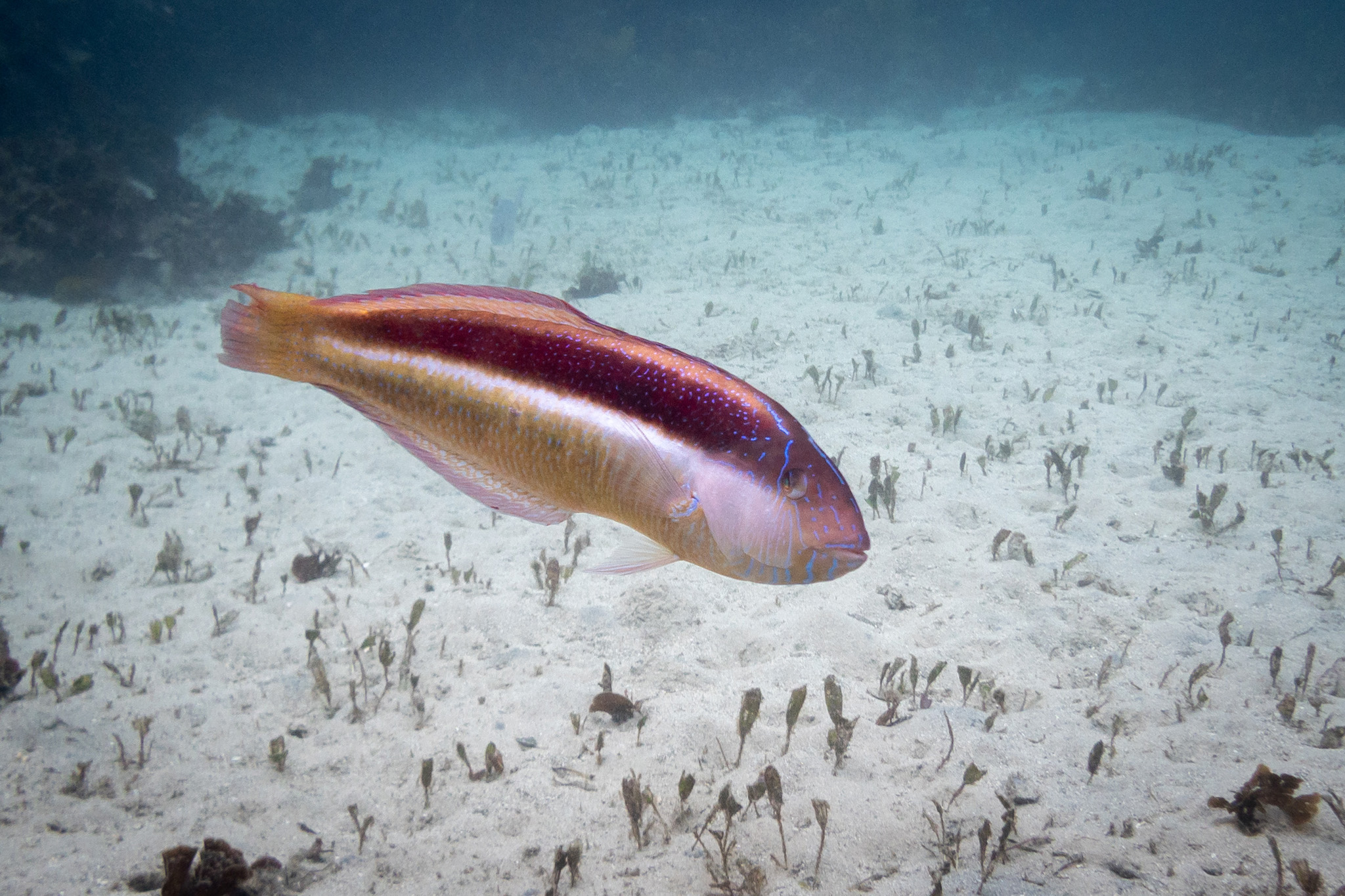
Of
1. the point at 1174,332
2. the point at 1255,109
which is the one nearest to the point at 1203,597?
the point at 1174,332

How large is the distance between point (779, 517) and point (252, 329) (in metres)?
1.45

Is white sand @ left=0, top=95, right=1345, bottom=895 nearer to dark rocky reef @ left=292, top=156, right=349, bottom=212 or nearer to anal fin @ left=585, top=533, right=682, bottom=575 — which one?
anal fin @ left=585, top=533, right=682, bottom=575

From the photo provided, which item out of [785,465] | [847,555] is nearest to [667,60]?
[785,465]

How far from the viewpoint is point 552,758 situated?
3.17 metres

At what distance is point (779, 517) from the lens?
1.36m

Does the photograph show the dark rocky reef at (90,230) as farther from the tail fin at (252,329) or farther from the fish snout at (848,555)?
the fish snout at (848,555)

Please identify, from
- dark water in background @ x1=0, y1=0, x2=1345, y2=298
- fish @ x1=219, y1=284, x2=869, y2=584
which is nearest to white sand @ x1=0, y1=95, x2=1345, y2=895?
fish @ x1=219, y1=284, x2=869, y2=584

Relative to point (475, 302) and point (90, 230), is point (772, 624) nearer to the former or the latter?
point (475, 302)

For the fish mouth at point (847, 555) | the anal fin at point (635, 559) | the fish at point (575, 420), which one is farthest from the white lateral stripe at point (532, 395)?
the fish mouth at point (847, 555)

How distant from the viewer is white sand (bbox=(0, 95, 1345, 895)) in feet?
8.57

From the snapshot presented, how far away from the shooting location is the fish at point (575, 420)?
1371mm

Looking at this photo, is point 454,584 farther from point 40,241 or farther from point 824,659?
point 40,241

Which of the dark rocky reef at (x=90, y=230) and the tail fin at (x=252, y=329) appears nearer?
the tail fin at (x=252, y=329)

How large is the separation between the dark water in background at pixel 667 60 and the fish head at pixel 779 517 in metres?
25.3
